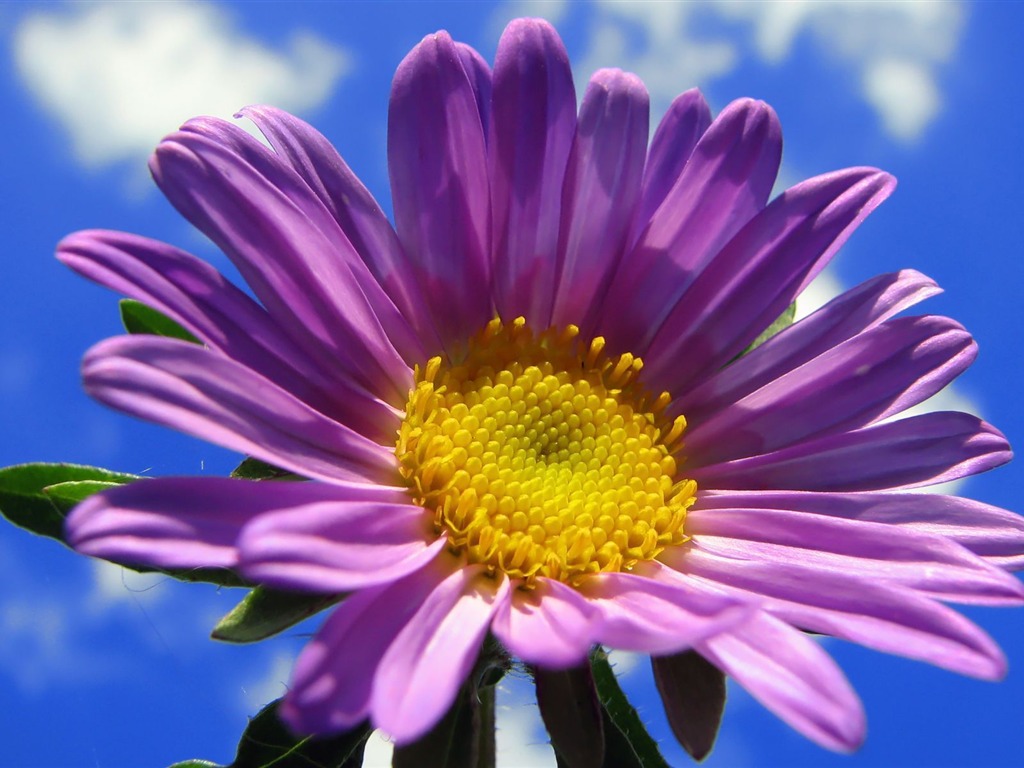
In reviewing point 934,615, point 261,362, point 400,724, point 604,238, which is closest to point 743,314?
point 604,238

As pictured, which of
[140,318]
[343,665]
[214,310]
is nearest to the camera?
[343,665]

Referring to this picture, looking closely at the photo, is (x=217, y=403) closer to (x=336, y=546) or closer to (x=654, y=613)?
(x=336, y=546)

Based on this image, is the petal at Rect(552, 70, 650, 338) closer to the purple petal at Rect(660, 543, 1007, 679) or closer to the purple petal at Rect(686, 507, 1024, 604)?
the purple petal at Rect(686, 507, 1024, 604)

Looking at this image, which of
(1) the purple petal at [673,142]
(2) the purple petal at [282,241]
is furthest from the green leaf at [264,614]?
(1) the purple petal at [673,142]

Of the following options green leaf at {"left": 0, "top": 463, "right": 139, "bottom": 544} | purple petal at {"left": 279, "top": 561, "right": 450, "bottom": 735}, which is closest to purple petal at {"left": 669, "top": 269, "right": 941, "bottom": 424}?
purple petal at {"left": 279, "top": 561, "right": 450, "bottom": 735}

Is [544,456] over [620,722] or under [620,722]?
over

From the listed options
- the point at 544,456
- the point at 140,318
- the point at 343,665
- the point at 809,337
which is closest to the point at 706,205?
the point at 809,337
